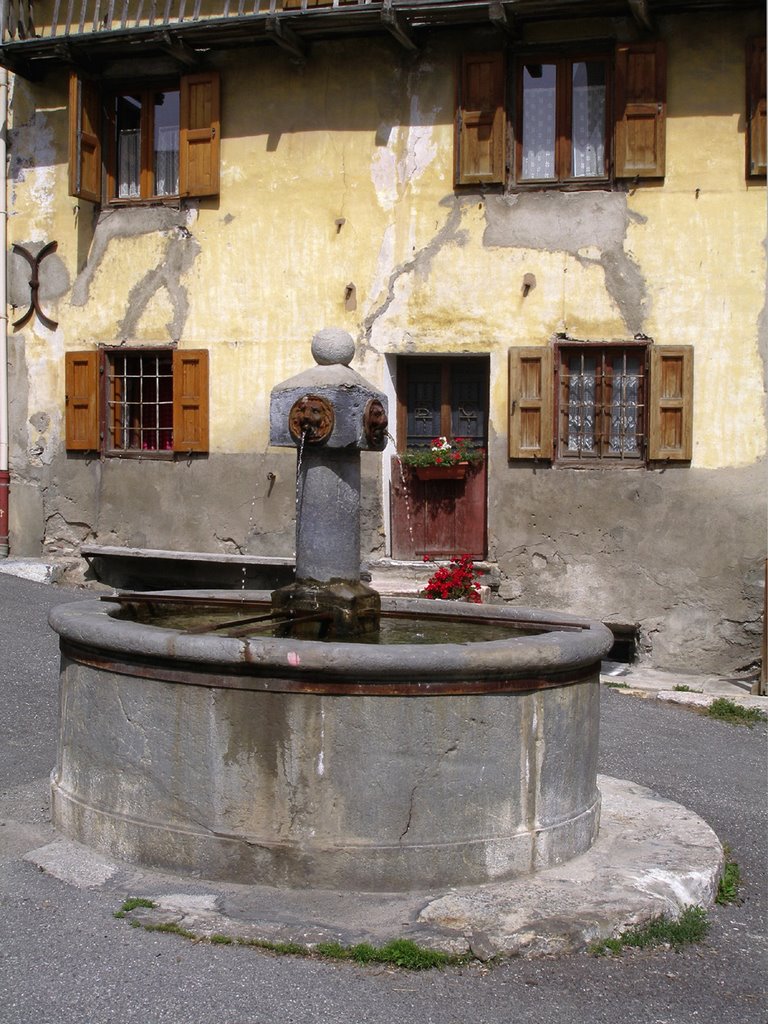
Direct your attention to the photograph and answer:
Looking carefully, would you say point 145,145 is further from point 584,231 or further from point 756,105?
point 756,105

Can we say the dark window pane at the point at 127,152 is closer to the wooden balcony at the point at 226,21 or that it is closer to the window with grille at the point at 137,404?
the wooden balcony at the point at 226,21

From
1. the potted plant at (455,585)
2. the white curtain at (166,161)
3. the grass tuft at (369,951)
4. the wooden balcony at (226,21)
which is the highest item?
the wooden balcony at (226,21)

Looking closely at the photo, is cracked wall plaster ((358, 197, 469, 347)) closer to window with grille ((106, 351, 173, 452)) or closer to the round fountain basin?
window with grille ((106, 351, 173, 452))

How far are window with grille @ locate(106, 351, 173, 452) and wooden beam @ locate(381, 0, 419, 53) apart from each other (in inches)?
163

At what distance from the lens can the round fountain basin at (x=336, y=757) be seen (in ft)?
15.3

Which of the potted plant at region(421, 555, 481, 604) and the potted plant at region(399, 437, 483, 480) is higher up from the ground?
the potted plant at region(399, 437, 483, 480)

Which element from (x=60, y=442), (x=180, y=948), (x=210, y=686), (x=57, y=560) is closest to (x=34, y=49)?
(x=60, y=442)

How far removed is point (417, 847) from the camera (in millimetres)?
4684

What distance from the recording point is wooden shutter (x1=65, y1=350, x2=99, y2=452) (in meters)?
13.4

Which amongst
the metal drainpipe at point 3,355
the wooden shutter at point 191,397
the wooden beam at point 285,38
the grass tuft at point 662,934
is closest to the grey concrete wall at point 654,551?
the wooden shutter at point 191,397

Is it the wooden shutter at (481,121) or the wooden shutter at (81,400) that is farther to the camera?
the wooden shutter at (81,400)

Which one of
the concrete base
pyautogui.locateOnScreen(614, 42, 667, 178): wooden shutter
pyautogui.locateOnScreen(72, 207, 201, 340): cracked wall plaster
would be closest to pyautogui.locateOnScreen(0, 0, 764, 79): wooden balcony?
pyautogui.locateOnScreen(614, 42, 667, 178): wooden shutter

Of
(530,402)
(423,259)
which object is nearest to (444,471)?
(530,402)

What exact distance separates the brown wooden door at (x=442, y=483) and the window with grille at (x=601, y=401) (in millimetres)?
921
